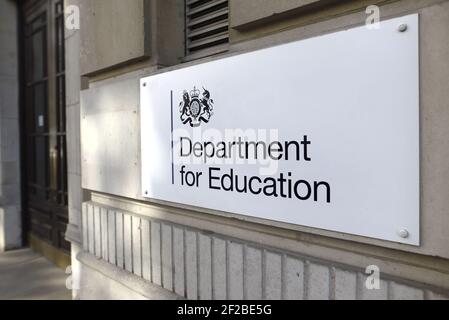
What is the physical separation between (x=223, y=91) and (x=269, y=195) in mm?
686

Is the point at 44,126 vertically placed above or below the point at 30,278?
above

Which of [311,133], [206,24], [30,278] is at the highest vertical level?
[206,24]

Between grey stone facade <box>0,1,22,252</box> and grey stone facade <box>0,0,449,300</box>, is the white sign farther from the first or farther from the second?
grey stone facade <box>0,1,22,252</box>

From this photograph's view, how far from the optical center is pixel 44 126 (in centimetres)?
557

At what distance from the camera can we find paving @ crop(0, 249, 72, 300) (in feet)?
13.9

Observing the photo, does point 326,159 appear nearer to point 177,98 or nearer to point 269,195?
point 269,195

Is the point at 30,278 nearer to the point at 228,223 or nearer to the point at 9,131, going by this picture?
the point at 9,131

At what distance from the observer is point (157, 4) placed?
9.50ft

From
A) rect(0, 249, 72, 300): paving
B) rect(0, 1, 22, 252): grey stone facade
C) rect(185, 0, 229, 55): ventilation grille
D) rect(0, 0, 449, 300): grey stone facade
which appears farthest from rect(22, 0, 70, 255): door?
rect(185, 0, 229, 55): ventilation grille

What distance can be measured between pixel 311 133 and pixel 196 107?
34.2 inches

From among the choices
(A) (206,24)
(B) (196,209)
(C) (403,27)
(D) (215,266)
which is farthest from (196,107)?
(C) (403,27)

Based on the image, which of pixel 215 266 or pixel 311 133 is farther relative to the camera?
pixel 215 266

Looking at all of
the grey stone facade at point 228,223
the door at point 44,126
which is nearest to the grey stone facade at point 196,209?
the grey stone facade at point 228,223
